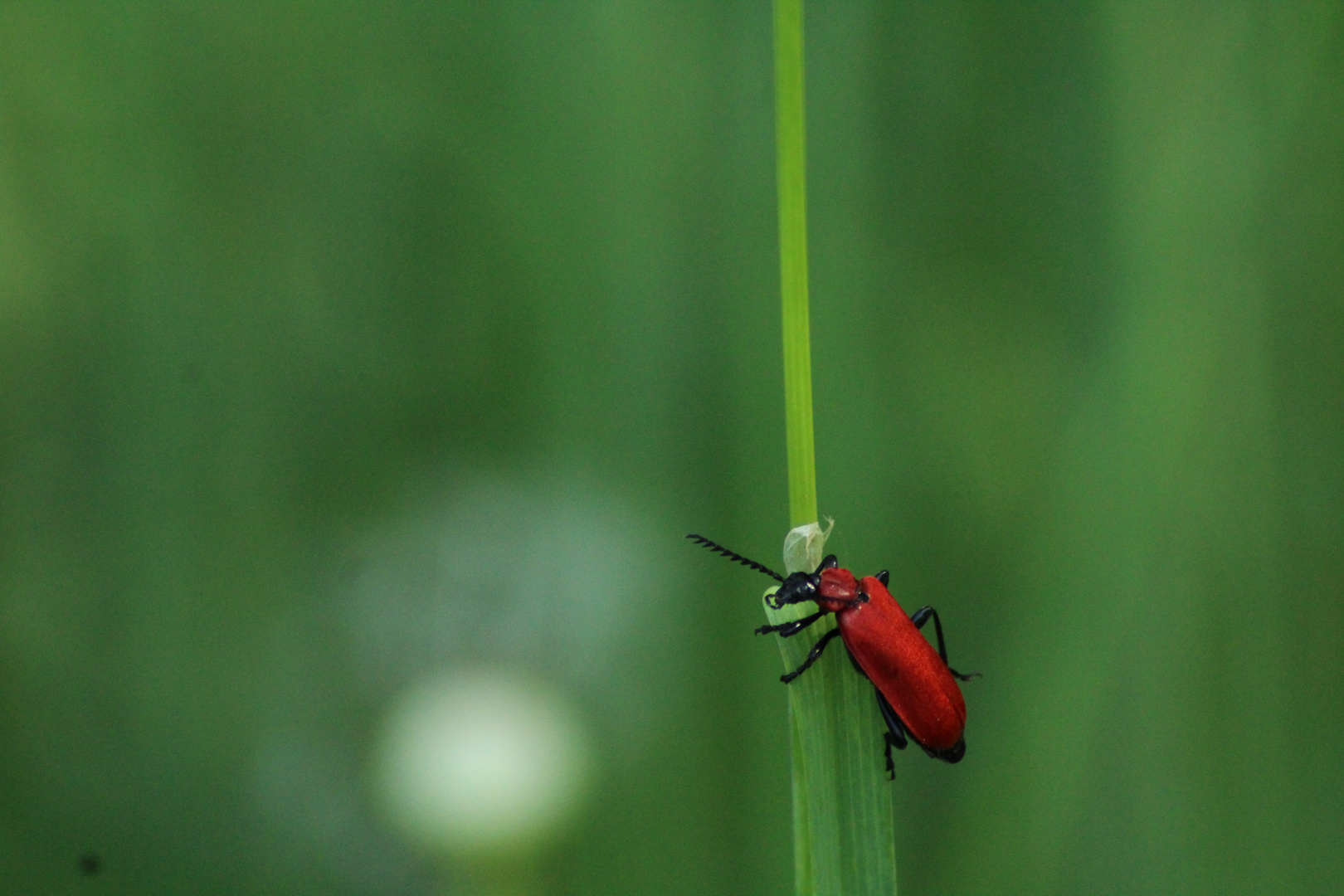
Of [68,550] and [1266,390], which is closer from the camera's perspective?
[68,550]

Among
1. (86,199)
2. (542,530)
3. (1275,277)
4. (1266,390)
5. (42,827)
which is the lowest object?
(42,827)

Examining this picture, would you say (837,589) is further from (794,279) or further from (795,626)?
(794,279)

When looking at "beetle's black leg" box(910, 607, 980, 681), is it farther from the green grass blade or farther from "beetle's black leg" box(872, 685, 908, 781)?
the green grass blade

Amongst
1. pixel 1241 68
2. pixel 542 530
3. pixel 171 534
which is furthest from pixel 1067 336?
pixel 171 534

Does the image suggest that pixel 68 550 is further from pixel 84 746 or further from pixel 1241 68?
pixel 1241 68

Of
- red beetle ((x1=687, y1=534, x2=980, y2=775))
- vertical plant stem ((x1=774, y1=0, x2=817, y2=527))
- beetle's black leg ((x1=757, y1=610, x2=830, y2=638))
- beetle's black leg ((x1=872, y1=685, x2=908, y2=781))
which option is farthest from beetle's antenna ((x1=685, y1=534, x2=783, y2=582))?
vertical plant stem ((x1=774, y1=0, x2=817, y2=527))

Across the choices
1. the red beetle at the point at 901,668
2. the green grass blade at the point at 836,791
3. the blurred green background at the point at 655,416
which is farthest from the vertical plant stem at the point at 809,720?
the blurred green background at the point at 655,416
